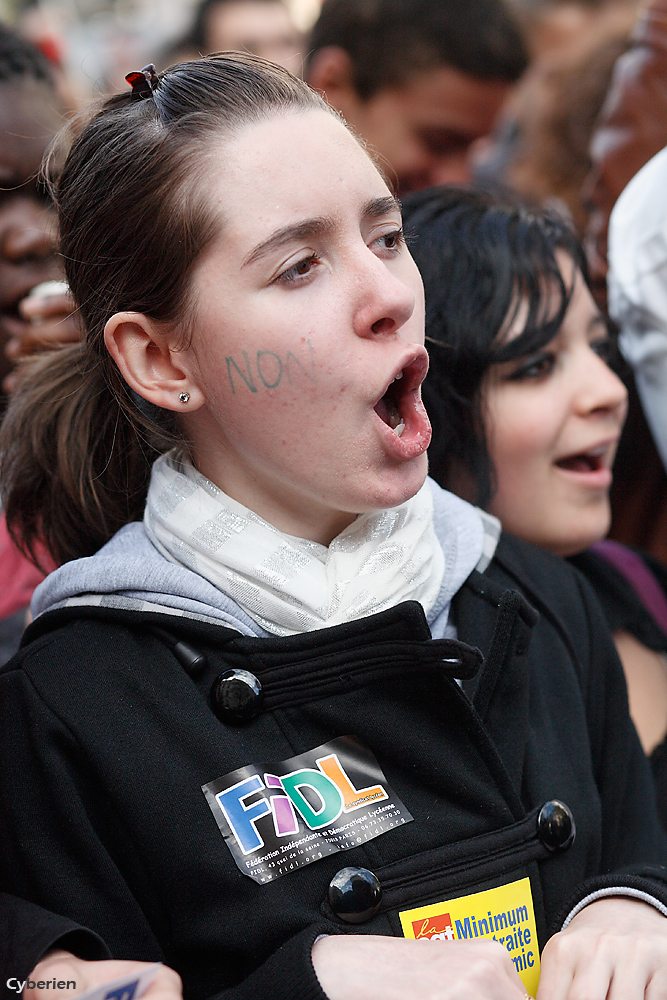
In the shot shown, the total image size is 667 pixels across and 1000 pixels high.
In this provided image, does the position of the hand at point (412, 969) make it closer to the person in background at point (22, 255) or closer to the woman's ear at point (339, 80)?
the person in background at point (22, 255)

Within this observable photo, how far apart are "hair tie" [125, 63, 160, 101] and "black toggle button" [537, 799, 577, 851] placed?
1.03 metres

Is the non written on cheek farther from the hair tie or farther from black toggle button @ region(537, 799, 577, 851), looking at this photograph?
black toggle button @ region(537, 799, 577, 851)

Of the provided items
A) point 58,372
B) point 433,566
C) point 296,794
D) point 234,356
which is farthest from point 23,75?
point 296,794

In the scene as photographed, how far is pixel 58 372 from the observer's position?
4.90 ft

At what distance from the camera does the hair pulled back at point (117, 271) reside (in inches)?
47.8

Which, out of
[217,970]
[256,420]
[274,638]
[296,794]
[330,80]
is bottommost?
[217,970]

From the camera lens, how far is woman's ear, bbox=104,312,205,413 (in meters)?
1.26

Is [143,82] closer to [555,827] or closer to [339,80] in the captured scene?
[555,827]

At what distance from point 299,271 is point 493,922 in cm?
79

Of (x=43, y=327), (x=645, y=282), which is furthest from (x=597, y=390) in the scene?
(x=43, y=327)

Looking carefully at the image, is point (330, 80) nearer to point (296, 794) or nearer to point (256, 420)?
point (256, 420)

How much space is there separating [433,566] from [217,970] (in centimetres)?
55

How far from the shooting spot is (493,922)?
1.17 meters

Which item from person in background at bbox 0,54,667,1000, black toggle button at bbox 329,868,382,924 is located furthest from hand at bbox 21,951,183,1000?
black toggle button at bbox 329,868,382,924
